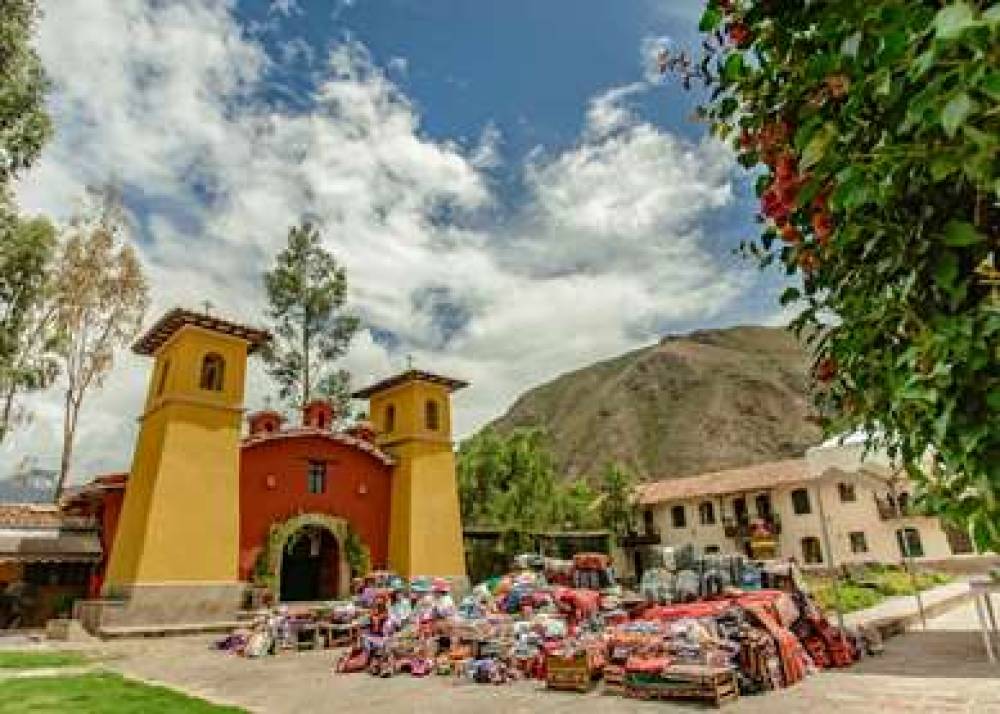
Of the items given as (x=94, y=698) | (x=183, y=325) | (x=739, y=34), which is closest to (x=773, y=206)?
(x=739, y=34)

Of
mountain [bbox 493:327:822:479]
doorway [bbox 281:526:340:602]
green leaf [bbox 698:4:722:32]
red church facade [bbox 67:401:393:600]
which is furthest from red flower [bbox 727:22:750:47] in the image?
mountain [bbox 493:327:822:479]

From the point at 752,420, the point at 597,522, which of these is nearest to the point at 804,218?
the point at 597,522

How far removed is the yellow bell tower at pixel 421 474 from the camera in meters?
22.4

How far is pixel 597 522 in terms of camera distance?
42000 mm

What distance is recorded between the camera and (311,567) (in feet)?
72.3

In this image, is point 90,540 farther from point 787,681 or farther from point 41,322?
point 787,681

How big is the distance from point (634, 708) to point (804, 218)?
673cm

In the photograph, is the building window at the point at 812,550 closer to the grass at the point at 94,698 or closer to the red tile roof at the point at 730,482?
the red tile roof at the point at 730,482

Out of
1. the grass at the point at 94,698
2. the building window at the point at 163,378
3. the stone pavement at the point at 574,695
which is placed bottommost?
the stone pavement at the point at 574,695

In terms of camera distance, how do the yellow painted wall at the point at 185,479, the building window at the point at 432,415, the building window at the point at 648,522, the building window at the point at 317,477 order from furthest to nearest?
1. the building window at the point at 648,522
2. the building window at the point at 432,415
3. the building window at the point at 317,477
4. the yellow painted wall at the point at 185,479

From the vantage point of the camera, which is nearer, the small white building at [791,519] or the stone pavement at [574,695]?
the stone pavement at [574,695]

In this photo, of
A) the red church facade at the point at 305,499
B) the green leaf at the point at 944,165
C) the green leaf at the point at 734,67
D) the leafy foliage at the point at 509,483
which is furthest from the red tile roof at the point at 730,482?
the green leaf at the point at 944,165

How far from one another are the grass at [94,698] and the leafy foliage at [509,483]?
23.1 meters

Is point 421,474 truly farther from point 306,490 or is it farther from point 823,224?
point 823,224
